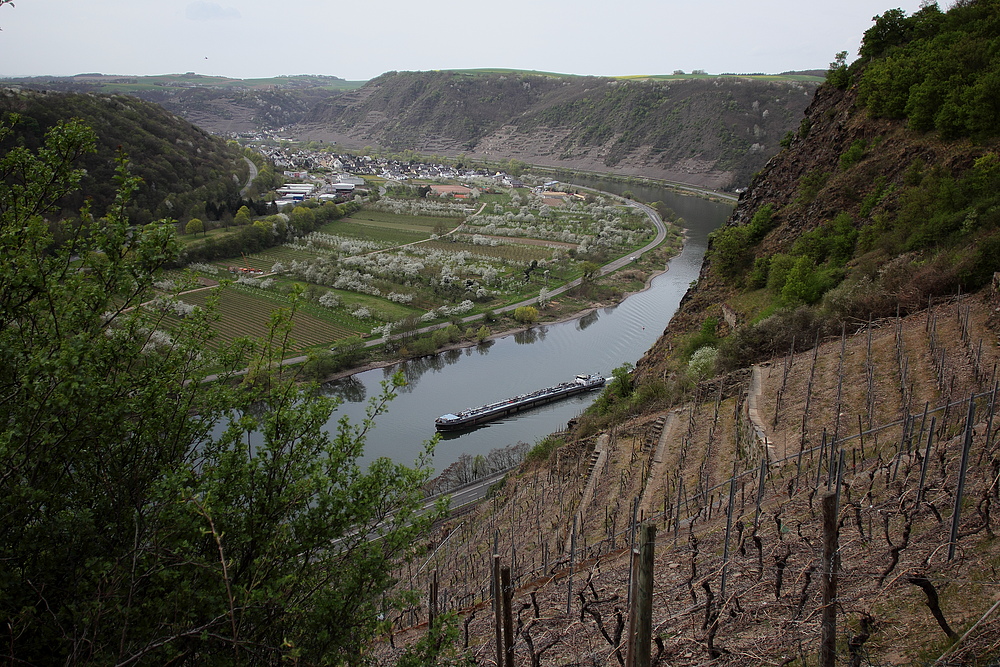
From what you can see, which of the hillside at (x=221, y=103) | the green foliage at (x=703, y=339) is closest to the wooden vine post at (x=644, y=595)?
the green foliage at (x=703, y=339)

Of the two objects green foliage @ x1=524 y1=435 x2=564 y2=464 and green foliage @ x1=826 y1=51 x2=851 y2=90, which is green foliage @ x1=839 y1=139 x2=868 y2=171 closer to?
green foliage @ x1=826 y1=51 x2=851 y2=90

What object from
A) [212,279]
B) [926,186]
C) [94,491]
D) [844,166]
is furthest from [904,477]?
[212,279]

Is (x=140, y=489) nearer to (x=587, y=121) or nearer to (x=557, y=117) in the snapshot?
(x=587, y=121)

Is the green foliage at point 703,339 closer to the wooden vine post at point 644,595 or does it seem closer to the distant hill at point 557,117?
the wooden vine post at point 644,595

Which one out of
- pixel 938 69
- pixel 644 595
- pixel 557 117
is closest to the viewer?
pixel 644 595

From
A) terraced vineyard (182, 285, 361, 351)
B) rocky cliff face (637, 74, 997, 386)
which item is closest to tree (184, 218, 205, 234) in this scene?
terraced vineyard (182, 285, 361, 351)

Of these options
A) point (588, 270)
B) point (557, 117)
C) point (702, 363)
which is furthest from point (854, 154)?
point (557, 117)
